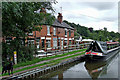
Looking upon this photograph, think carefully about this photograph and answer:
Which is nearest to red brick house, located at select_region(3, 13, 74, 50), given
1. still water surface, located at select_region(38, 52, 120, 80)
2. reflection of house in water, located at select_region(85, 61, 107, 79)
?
reflection of house in water, located at select_region(85, 61, 107, 79)

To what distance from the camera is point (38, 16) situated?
444 inches

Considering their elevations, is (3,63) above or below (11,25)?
below

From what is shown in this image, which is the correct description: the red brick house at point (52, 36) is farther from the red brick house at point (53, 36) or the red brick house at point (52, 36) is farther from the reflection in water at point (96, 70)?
the reflection in water at point (96, 70)

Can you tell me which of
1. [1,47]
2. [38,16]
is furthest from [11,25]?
[38,16]

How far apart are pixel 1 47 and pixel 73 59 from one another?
875 centimetres

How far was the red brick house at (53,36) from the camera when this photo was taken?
20314mm

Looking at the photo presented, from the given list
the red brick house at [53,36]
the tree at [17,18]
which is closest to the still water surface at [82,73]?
the tree at [17,18]

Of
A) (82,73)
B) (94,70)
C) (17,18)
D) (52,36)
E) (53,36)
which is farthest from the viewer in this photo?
(53,36)

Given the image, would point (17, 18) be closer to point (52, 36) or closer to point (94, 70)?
point (94, 70)

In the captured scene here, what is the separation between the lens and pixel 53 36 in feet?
77.7

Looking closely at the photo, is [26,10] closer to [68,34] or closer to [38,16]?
[38,16]

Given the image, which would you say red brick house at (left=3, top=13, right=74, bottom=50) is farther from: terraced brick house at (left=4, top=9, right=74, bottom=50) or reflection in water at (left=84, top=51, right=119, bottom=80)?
reflection in water at (left=84, top=51, right=119, bottom=80)

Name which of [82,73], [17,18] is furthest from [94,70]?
[17,18]

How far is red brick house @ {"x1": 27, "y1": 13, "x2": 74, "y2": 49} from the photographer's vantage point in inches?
800
